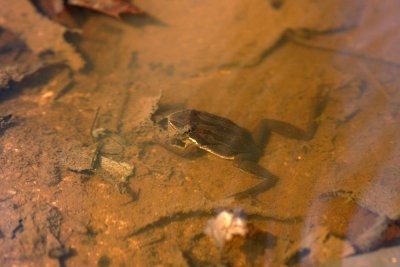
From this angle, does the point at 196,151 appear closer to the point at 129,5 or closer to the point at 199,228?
the point at 199,228

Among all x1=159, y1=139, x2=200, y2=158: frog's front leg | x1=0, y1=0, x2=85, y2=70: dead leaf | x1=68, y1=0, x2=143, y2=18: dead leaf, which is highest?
x1=68, y1=0, x2=143, y2=18: dead leaf

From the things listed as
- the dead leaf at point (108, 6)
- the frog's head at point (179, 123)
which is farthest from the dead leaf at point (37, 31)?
the frog's head at point (179, 123)

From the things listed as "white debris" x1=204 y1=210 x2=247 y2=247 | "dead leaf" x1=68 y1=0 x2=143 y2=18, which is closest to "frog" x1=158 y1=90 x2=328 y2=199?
"white debris" x1=204 y1=210 x2=247 y2=247

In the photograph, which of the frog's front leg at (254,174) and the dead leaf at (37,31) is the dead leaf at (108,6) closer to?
the dead leaf at (37,31)

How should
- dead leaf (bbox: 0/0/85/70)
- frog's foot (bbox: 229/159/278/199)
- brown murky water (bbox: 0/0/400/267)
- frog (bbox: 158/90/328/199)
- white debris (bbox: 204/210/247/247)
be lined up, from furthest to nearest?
dead leaf (bbox: 0/0/85/70) < frog (bbox: 158/90/328/199) < frog's foot (bbox: 229/159/278/199) < brown murky water (bbox: 0/0/400/267) < white debris (bbox: 204/210/247/247)

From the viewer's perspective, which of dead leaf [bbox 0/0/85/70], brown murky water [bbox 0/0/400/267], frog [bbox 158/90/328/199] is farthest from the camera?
dead leaf [bbox 0/0/85/70]

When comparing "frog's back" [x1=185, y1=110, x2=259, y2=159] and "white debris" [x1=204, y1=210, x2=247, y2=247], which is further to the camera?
"frog's back" [x1=185, y1=110, x2=259, y2=159]

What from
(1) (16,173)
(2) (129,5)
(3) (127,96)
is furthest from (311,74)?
(1) (16,173)

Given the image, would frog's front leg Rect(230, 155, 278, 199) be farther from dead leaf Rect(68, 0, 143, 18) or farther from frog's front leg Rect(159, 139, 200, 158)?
dead leaf Rect(68, 0, 143, 18)
